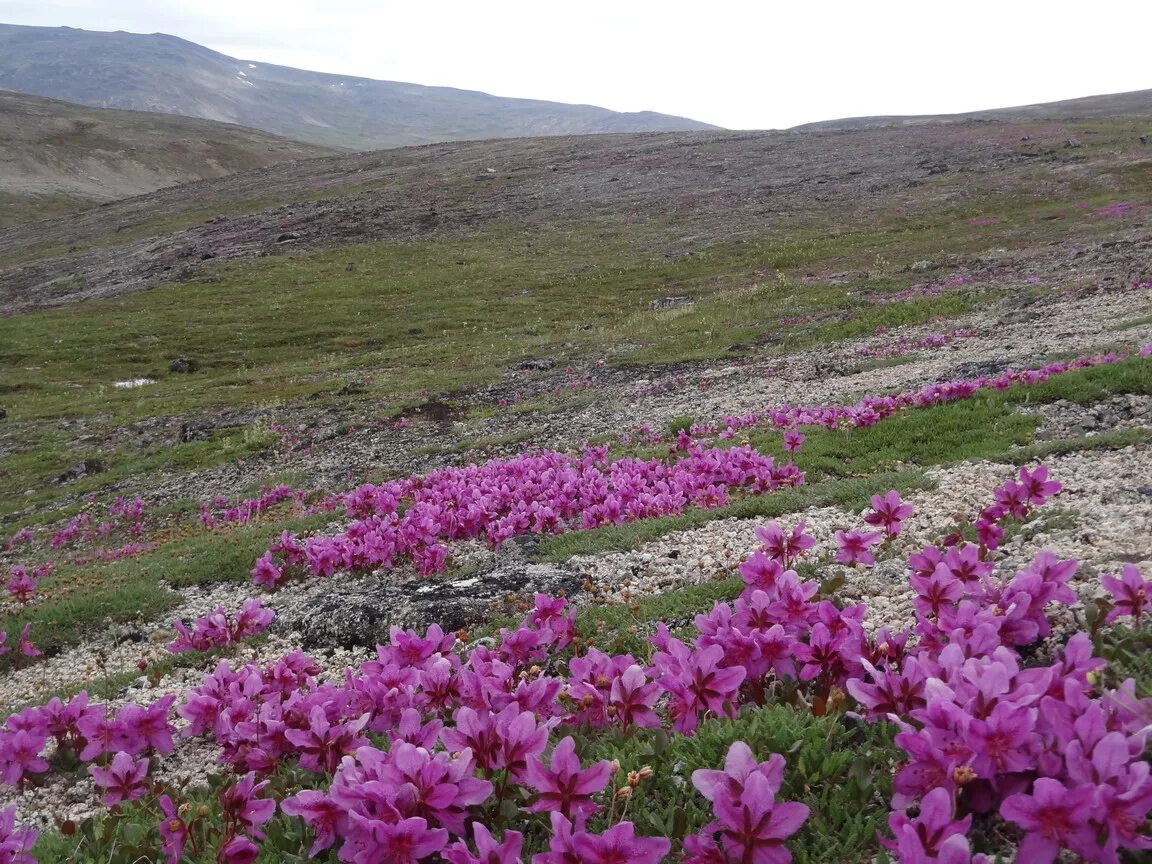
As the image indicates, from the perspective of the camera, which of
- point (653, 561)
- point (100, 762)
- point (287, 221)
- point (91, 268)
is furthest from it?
point (287, 221)

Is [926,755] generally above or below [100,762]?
above

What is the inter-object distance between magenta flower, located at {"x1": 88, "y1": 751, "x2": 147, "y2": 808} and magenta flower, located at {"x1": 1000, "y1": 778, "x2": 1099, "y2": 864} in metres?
4.44

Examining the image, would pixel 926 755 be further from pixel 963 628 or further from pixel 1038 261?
pixel 1038 261

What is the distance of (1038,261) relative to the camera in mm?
36969

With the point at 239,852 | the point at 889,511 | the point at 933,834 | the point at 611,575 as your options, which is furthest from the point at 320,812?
the point at 611,575

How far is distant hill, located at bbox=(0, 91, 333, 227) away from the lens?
4902 inches

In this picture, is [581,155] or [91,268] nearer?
[91,268]

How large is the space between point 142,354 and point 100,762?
4729cm

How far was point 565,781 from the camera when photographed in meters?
2.71

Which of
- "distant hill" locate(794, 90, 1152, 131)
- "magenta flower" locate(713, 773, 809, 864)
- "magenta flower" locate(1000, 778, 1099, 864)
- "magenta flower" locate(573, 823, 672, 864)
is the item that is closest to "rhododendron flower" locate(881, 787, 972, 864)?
"magenta flower" locate(1000, 778, 1099, 864)

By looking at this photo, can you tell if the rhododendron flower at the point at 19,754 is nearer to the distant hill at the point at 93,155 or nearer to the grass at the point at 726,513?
the grass at the point at 726,513

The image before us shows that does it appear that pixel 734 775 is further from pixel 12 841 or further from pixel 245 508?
pixel 245 508

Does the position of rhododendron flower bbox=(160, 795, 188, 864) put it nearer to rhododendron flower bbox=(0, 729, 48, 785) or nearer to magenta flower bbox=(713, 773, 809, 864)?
rhododendron flower bbox=(0, 729, 48, 785)

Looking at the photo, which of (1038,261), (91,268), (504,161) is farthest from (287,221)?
(1038,261)
